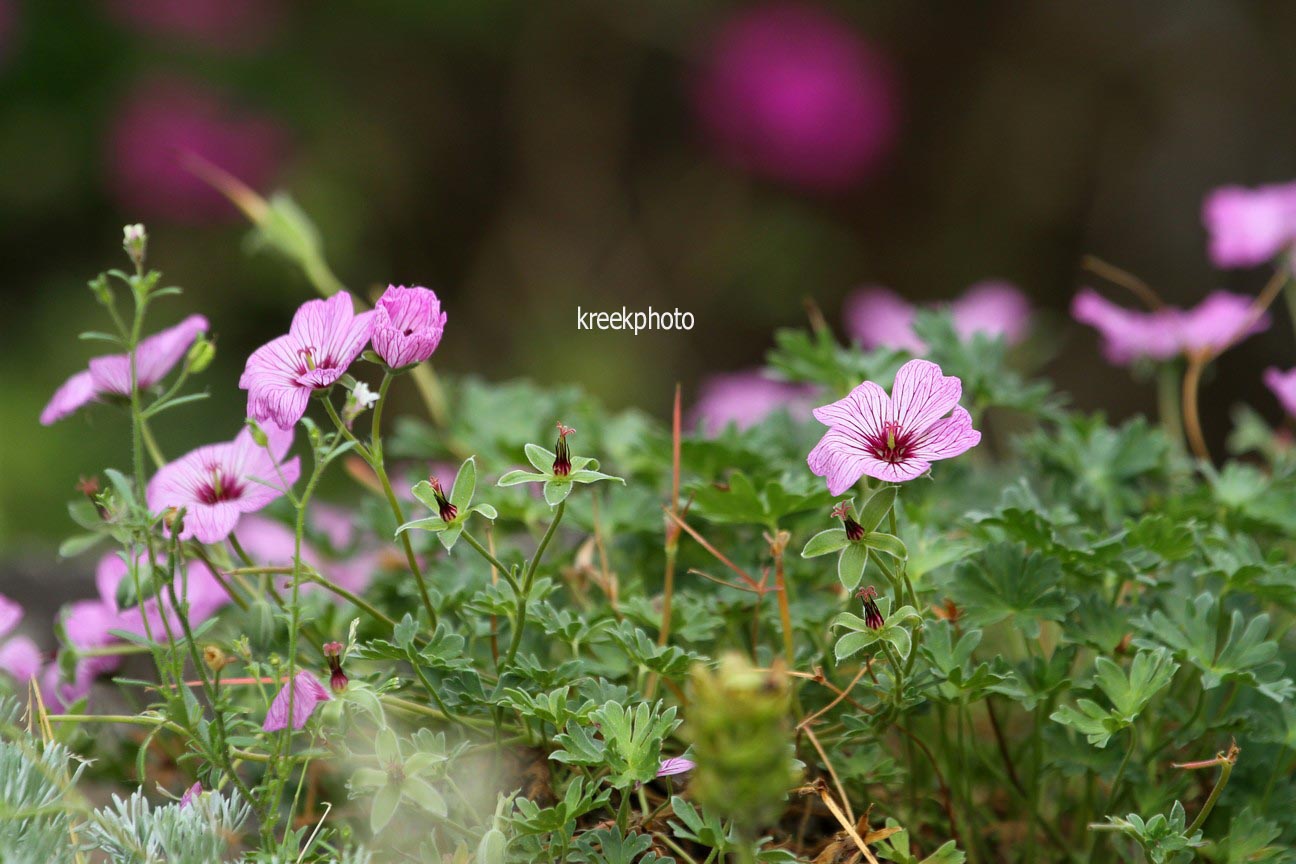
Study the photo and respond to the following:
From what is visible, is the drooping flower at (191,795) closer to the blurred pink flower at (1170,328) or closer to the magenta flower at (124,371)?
the magenta flower at (124,371)

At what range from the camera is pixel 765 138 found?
8.77ft

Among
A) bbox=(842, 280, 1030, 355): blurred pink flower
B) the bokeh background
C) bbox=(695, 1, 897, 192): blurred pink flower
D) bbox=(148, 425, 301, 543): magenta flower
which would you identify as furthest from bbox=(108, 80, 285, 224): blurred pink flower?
bbox=(148, 425, 301, 543): magenta flower

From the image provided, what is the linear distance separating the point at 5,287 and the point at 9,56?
0.45 m

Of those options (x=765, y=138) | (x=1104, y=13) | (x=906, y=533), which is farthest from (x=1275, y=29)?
(x=906, y=533)

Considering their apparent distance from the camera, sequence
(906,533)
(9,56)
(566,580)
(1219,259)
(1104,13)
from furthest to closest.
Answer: (1104,13) < (9,56) < (1219,259) < (566,580) < (906,533)

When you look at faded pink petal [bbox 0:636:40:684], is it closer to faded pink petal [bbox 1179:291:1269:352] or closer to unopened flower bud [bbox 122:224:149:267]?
unopened flower bud [bbox 122:224:149:267]

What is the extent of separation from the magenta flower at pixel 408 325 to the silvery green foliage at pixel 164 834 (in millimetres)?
210

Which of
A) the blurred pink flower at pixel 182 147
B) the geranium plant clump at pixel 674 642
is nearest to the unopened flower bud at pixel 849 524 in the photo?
the geranium plant clump at pixel 674 642

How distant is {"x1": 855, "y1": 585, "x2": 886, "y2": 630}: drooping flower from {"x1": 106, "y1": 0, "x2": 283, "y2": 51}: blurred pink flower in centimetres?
224

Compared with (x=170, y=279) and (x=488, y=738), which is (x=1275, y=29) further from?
(x=488, y=738)

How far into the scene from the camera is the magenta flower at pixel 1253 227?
3.46 ft

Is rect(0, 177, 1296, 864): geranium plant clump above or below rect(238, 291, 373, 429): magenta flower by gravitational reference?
below

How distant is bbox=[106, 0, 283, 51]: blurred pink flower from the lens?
238 cm

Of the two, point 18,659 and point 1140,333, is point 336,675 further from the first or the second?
point 1140,333
